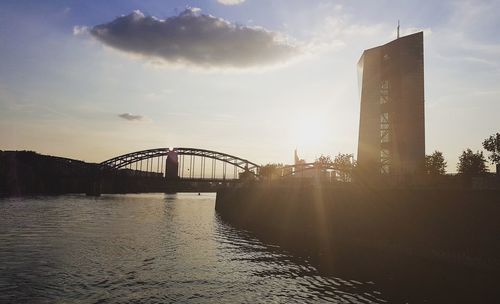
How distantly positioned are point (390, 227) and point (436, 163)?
2333 inches

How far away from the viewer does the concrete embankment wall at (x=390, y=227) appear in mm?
31250

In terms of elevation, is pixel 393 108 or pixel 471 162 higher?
pixel 393 108

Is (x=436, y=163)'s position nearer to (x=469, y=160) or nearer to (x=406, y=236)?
(x=469, y=160)

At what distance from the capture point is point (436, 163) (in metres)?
92.7

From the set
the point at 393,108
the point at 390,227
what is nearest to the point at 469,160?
the point at 393,108

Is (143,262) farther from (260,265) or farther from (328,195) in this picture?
(328,195)

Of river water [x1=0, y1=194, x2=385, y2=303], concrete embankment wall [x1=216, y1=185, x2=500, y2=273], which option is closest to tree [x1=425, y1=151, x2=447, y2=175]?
concrete embankment wall [x1=216, y1=185, x2=500, y2=273]

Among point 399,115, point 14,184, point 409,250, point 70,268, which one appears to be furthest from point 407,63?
point 14,184

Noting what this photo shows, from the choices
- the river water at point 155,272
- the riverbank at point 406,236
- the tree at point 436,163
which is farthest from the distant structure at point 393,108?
the river water at point 155,272

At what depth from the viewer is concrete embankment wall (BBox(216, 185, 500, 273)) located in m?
31.2

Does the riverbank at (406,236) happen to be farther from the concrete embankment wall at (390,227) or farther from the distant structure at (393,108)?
the distant structure at (393,108)

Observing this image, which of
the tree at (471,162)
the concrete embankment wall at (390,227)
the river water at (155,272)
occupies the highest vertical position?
the tree at (471,162)

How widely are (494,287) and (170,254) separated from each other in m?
23.6

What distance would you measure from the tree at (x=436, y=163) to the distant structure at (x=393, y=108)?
2.28 m
